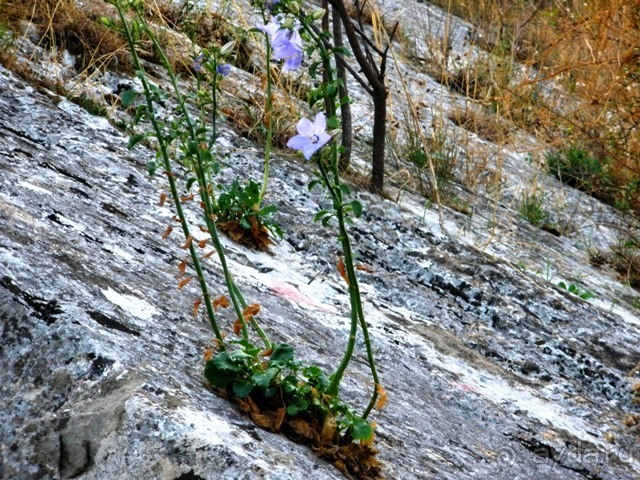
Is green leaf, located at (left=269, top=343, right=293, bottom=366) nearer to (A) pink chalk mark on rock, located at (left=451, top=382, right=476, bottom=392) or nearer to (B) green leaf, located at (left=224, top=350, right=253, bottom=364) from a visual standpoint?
(B) green leaf, located at (left=224, top=350, right=253, bottom=364)

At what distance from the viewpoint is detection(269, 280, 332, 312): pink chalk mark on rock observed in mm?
2121

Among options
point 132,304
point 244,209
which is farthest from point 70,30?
point 132,304

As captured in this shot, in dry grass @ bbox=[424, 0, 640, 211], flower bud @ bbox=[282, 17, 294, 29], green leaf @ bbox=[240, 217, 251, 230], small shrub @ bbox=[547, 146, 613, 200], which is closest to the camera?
flower bud @ bbox=[282, 17, 294, 29]

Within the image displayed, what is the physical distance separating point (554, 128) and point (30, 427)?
5.08 m

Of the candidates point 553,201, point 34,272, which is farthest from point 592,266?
point 34,272

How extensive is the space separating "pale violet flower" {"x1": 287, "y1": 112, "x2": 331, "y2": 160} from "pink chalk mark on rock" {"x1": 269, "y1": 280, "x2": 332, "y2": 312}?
0.93 metres

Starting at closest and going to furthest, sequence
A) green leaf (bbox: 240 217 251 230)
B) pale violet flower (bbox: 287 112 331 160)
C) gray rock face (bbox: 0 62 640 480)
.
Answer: gray rock face (bbox: 0 62 640 480) → pale violet flower (bbox: 287 112 331 160) → green leaf (bbox: 240 217 251 230)

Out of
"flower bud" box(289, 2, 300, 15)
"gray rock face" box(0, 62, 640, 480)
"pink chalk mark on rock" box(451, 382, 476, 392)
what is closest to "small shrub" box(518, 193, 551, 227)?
"gray rock face" box(0, 62, 640, 480)

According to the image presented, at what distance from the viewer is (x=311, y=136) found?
1.22m

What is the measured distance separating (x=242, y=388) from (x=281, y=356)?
8cm

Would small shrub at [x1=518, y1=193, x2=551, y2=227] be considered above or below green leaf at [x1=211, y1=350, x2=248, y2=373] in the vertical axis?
above

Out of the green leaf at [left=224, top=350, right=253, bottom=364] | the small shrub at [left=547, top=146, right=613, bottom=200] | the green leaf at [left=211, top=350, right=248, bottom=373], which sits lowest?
the green leaf at [left=211, top=350, right=248, bottom=373]

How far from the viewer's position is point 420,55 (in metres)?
6.07

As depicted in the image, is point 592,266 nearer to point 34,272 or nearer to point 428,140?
point 428,140
